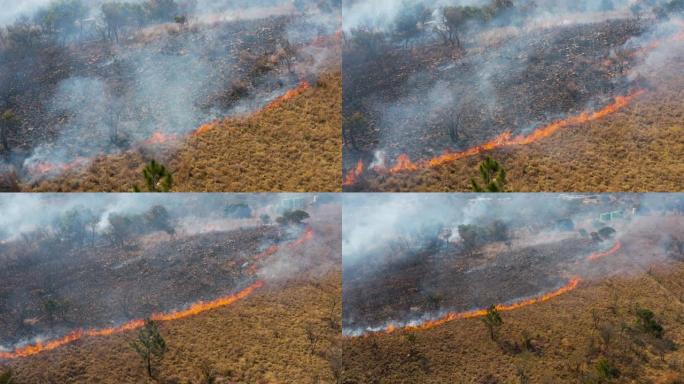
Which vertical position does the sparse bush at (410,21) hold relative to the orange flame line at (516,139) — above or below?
above

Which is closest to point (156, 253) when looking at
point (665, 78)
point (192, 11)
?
point (192, 11)

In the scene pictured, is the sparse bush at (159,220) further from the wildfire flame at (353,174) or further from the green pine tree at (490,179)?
the green pine tree at (490,179)

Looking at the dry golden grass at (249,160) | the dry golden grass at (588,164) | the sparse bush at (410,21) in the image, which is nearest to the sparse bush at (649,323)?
the dry golden grass at (588,164)

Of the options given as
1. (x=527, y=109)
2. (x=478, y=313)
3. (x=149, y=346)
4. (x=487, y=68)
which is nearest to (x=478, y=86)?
(x=487, y=68)

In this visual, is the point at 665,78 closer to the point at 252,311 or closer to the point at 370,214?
the point at 370,214

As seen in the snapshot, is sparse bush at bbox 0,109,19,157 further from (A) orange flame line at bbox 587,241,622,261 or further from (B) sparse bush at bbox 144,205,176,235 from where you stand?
(A) orange flame line at bbox 587,241,622,261

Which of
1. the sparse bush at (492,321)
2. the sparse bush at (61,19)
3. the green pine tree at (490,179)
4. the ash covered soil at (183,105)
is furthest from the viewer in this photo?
the sparse bush at (61,19)
